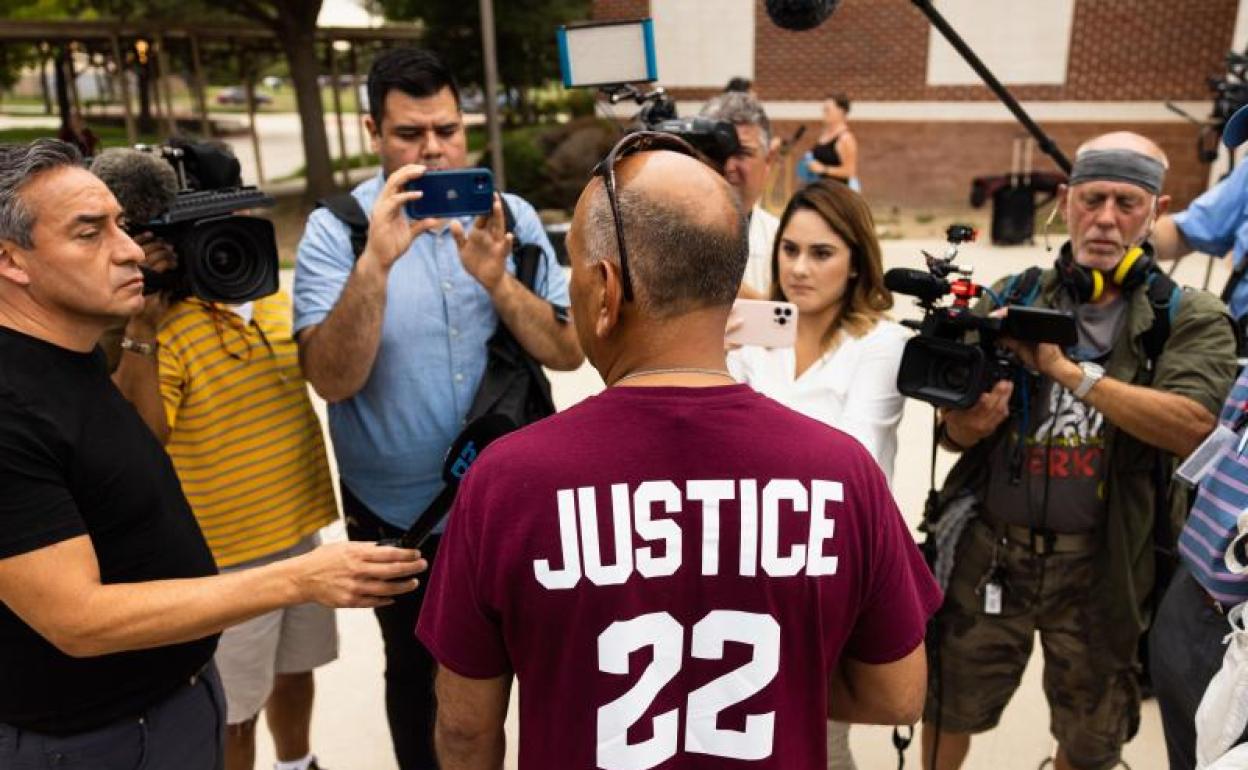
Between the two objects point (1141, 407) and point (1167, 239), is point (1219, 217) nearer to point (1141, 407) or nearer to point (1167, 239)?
point (1167, 239)

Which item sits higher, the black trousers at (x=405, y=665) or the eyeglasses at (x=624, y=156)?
the eyeglasses at (x=624, y=156)

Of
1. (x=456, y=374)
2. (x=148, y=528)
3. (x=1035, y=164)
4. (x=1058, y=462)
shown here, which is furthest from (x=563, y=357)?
(x=1035, y=164)

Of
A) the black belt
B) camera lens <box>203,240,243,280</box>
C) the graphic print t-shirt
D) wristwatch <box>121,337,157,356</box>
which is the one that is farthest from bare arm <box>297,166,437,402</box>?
the black belt

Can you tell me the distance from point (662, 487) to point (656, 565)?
10 cm

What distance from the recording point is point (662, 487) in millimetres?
1201

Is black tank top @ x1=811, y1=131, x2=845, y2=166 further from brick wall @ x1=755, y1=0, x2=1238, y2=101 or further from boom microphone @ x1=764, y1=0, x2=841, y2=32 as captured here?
boom microphone @ x1=764, y1=0, x2=841, y2=32

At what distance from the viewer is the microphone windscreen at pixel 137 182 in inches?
87.4

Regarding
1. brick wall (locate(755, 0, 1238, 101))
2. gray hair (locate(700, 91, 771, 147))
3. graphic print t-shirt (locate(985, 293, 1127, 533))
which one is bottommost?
graphic print t-shirt (locate(985, 293, 1127, 533))

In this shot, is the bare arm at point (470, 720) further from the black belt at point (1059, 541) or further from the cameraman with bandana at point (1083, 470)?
the black belt at point (1059, 541)

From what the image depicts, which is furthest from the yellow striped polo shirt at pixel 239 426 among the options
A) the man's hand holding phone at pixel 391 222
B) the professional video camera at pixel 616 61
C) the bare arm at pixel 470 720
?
the bare arm at pixel 470 720

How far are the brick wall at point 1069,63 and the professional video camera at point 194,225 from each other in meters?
12.9

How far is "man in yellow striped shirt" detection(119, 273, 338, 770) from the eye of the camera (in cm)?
241

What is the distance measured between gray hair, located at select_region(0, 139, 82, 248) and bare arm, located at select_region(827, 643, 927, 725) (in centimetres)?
156

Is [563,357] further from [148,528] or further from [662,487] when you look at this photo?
[662,487]
